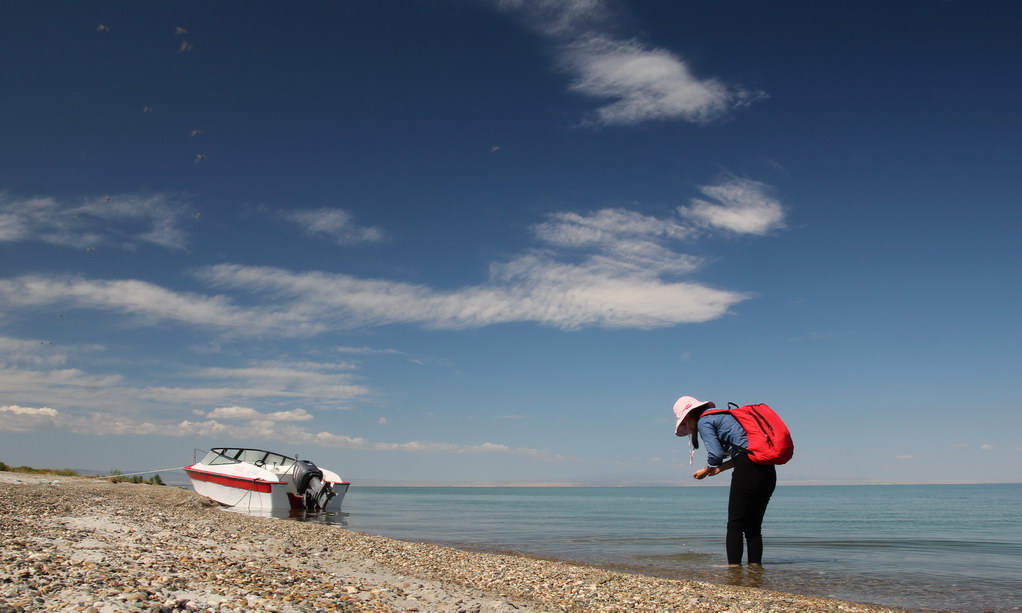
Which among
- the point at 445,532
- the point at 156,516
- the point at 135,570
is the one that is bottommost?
the point at 445,532

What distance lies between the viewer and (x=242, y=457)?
30.4m

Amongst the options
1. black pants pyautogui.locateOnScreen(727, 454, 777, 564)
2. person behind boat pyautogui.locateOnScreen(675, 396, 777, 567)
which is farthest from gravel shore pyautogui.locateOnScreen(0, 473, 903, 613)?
person behind boat pyautogui.locateOnScreen(675, 396, 777, 567)

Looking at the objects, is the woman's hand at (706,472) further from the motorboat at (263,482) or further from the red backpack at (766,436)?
the motorboat at (263,482)

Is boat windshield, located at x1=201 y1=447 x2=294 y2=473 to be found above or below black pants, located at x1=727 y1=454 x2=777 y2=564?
below

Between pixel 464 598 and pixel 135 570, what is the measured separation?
131 inches

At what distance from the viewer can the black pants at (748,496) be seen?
8453 mm

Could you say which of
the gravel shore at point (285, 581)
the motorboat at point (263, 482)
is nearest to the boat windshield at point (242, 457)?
the motorboat at point (263, 482)

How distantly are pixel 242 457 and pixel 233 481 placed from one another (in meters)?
3.04

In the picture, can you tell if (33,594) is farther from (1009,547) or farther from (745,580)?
(1009,547)

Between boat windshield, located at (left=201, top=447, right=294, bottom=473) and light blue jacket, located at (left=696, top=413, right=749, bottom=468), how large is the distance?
83.7 ft

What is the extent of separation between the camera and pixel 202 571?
266 inches

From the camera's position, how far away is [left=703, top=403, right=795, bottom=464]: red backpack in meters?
8.20

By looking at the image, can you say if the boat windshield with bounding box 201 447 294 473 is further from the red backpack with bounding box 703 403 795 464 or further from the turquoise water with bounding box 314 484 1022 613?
the red backpack with bounding box 703 403 795 464

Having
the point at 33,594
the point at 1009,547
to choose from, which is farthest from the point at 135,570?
the point at 1009,547
